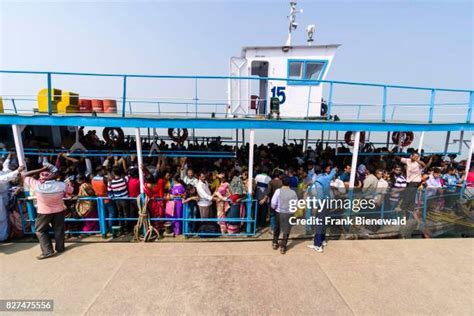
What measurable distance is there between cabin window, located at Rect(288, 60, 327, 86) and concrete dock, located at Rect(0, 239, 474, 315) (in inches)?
208

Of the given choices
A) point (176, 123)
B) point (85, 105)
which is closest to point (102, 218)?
point (176, 123)

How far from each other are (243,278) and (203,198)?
207 centimetres

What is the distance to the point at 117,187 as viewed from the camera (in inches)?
219

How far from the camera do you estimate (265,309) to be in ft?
11.6

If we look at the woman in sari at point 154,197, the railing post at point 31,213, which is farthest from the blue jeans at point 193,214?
the railing post at point 31,213

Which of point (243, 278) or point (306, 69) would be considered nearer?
point (243, 278)

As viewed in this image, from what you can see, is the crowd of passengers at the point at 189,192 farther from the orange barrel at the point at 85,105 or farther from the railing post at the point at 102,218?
the orange barrel at the point at 85,105

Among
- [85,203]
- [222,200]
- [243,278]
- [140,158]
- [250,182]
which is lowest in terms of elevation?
[243,278]

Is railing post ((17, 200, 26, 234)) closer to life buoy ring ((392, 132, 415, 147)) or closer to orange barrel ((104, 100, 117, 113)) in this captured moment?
orange barrel ((104, 100, 117, 113))

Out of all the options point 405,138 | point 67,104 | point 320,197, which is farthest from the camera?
point 405,138

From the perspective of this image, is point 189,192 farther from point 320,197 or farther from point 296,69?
point 296,69

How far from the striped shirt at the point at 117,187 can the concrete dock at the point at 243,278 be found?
1.17 meters

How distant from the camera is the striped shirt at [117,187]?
5547 millimetres

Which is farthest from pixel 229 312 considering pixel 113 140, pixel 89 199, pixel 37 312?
pixel 113 140
